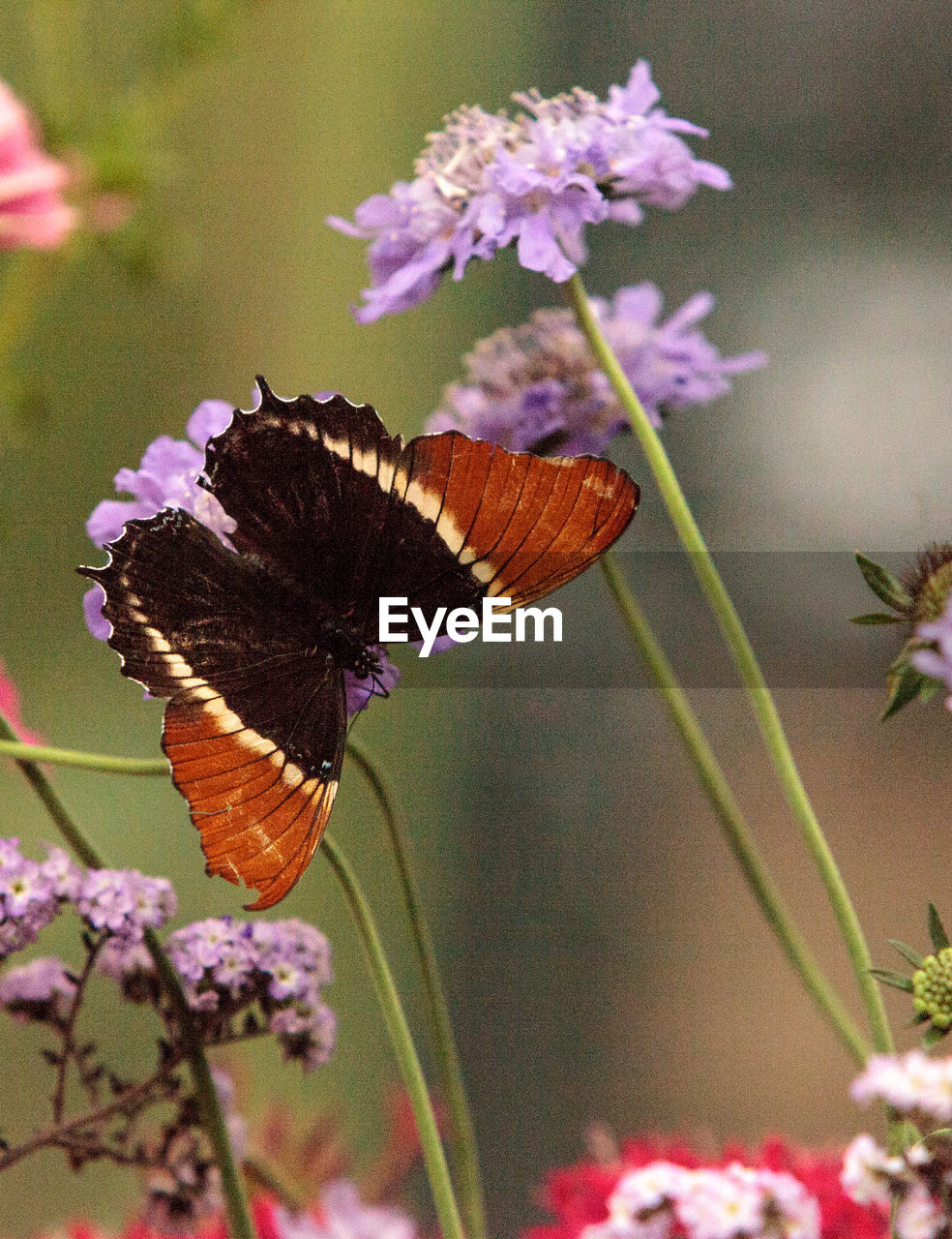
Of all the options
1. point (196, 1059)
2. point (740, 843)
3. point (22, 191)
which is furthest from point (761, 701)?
point (22, 191)

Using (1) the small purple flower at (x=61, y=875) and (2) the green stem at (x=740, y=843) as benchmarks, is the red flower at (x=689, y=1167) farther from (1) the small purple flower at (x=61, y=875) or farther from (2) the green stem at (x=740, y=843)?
(1) the small purple flower at (x=61, y=875)

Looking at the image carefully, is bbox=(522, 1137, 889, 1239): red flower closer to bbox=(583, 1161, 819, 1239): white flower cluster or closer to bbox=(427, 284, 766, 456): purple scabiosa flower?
bbox=(583, 1161, 819, 1239): white flower cluster

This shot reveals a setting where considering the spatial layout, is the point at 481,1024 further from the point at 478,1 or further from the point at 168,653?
the point at 478,1

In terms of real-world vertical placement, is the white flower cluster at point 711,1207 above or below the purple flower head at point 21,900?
below

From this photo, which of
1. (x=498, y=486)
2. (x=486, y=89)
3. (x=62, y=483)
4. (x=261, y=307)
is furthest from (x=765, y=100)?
(x=498, y=486)

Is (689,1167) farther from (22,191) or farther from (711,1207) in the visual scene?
(22,191)

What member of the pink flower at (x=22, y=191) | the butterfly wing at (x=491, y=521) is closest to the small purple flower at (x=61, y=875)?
the butterfly wing at (x=491, y=521)
